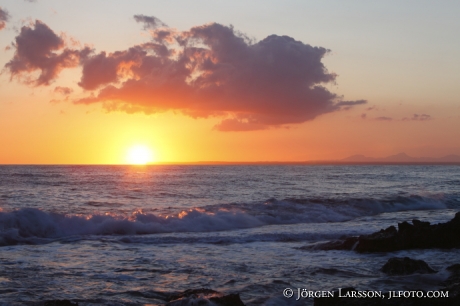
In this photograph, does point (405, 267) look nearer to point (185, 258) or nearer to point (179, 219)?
point (185, 258)

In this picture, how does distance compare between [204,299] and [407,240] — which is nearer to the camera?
[204,299]

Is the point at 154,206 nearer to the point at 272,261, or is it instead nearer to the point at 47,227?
the point at 47,227

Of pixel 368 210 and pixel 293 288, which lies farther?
pixel 368 210

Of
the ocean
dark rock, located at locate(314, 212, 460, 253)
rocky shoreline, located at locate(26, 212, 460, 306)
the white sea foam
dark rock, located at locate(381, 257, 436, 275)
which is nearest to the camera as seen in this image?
rocky shoreline, located at locate(26, 212, 460, 306)

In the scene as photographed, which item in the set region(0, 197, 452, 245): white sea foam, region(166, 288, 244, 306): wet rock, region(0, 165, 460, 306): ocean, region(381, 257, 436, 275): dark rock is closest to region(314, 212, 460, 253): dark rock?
region(0, 165, 460, 306): ocean

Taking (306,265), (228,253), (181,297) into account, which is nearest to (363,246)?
(306,265)

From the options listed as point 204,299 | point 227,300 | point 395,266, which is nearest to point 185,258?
point 204,299

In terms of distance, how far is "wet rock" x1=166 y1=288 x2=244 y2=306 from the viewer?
32.2 ft

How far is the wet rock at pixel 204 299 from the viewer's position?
983 centimetres

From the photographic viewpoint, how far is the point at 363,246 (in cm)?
1695

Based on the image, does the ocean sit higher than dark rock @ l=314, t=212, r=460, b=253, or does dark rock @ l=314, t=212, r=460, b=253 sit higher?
dark rock @ l=314, t=212, r=460, b=253

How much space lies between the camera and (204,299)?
32.8 feet

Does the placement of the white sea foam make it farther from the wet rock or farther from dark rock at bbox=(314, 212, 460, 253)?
the wet rock

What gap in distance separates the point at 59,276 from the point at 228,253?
6567 mm
